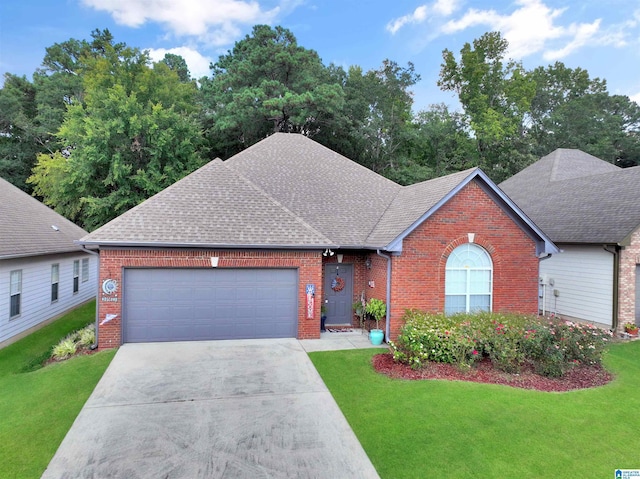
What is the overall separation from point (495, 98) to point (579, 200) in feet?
65.6

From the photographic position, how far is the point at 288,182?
14.7 m

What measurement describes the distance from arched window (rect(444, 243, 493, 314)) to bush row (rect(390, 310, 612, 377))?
75.5 inches

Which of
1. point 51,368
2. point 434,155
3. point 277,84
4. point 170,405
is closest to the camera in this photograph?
point 170,405

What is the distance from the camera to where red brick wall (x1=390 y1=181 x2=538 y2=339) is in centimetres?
1057

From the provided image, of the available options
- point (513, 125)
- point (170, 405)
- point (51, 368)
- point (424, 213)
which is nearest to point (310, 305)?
point (424, 213)

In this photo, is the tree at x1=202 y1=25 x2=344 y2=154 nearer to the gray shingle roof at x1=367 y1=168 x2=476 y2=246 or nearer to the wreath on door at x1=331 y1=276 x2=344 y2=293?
the gray shingle roof at x1=367 y1=168 x2=476 y2=246

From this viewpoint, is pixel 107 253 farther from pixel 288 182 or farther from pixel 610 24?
pixel 610 24

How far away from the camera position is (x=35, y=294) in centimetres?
1232

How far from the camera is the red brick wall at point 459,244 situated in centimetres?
1057

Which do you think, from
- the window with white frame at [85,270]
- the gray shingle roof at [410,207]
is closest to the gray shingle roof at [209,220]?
the gray shingle roof at [410,207]

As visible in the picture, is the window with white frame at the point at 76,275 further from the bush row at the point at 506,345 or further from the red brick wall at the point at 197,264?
the bush row at the point at 506,345

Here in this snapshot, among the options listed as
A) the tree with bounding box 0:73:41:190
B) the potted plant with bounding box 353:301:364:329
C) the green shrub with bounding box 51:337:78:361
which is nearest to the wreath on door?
the potted plant with bounding box 353:301:364:329

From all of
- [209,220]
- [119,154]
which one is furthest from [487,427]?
[119,154]

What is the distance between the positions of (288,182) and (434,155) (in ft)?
72.6
